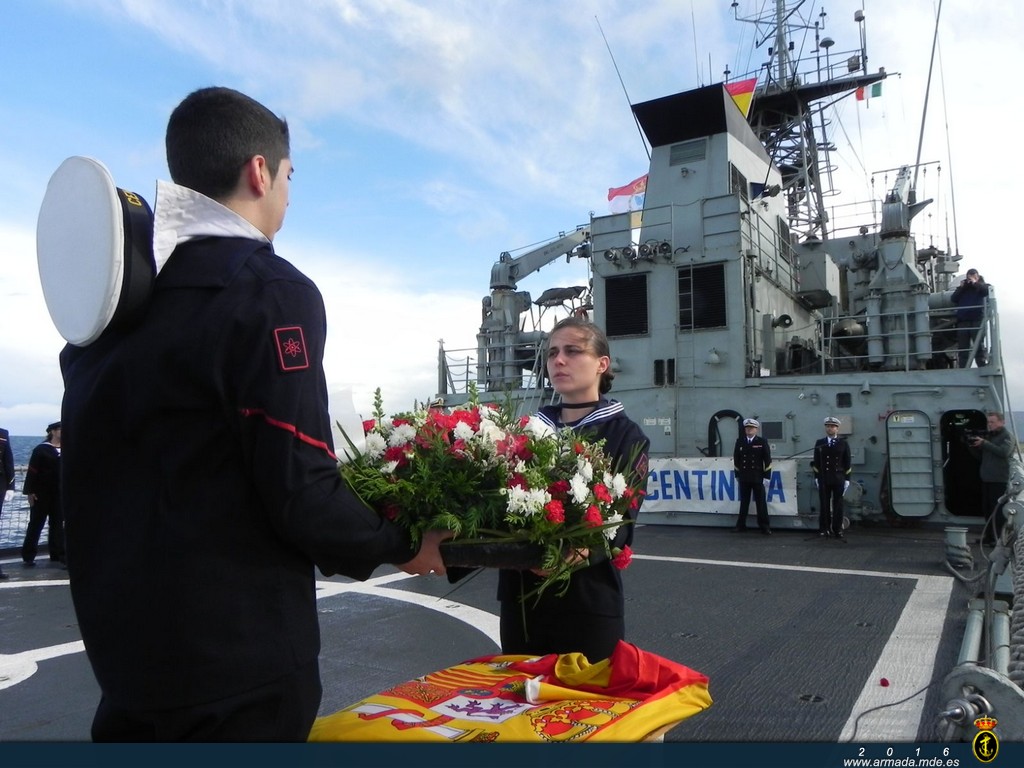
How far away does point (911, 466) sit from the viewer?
12.1 meters

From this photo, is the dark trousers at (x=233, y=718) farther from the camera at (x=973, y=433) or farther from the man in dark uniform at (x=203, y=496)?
the camera at (x=973, y=433)

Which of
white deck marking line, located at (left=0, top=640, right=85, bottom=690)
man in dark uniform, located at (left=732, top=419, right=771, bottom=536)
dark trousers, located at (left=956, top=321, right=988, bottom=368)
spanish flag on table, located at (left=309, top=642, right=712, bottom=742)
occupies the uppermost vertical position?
dark trousers, located at (left=956, top=321, right=988, bottom=368)

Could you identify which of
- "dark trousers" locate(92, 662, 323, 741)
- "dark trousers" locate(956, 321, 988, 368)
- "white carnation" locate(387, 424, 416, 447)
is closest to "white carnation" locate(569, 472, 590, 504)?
"white carnation" locate(387, 424, 416, 447)

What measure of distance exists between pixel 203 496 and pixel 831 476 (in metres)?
11.6

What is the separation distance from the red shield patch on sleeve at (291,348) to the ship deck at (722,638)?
2.06 m

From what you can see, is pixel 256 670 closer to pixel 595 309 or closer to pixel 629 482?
pixel 629 482

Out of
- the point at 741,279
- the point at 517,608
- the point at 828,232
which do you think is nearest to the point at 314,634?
the point at 517,608

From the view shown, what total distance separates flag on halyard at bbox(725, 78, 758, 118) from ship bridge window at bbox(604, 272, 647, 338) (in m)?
10.6

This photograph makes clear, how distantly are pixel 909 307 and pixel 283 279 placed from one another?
Result: 1459 cm

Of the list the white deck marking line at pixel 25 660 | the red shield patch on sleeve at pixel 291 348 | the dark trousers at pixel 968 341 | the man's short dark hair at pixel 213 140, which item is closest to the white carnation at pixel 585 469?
the red shield patch on sleeve at pixel 291 348

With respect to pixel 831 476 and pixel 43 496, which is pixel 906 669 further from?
pixel 43 496

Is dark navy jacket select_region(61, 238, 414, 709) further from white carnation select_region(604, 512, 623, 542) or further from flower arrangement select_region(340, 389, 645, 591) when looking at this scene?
white carnation select_region(604, 512, 623, 542)

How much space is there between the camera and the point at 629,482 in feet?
8.23

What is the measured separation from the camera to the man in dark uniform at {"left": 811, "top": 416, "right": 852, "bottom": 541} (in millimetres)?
11461
